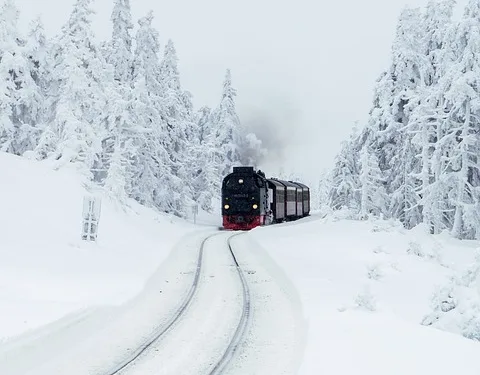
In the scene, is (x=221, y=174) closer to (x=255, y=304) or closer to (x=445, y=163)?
(x=445, y=163)

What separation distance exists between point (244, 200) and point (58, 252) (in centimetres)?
2317

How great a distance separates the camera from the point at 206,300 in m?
12.0

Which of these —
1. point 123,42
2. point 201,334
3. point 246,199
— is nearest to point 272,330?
point 201,334

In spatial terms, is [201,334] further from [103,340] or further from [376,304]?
[376,304]

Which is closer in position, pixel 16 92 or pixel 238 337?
pixel 238 337

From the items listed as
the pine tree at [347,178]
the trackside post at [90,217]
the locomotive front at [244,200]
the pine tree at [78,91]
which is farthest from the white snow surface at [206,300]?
the pine tree at [347,178]

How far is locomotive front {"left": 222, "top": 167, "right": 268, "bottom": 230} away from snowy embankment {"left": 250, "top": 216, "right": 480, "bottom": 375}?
12611mm

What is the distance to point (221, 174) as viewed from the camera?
57.8m

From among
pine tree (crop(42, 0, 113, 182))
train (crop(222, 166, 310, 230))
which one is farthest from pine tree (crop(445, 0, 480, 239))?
pine tree (crop(42, 0, 113, 182))

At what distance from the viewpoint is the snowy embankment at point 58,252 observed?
9609mm

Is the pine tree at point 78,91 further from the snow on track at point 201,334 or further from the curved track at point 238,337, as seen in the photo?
the curved track at point 238,337

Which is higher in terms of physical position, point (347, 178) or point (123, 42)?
point (123, 42)

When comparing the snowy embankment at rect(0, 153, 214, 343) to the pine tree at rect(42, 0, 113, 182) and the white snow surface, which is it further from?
the pine tree at rect(42, 0, 113, 182)

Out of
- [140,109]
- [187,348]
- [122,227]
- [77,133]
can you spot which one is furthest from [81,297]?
[140,109]
